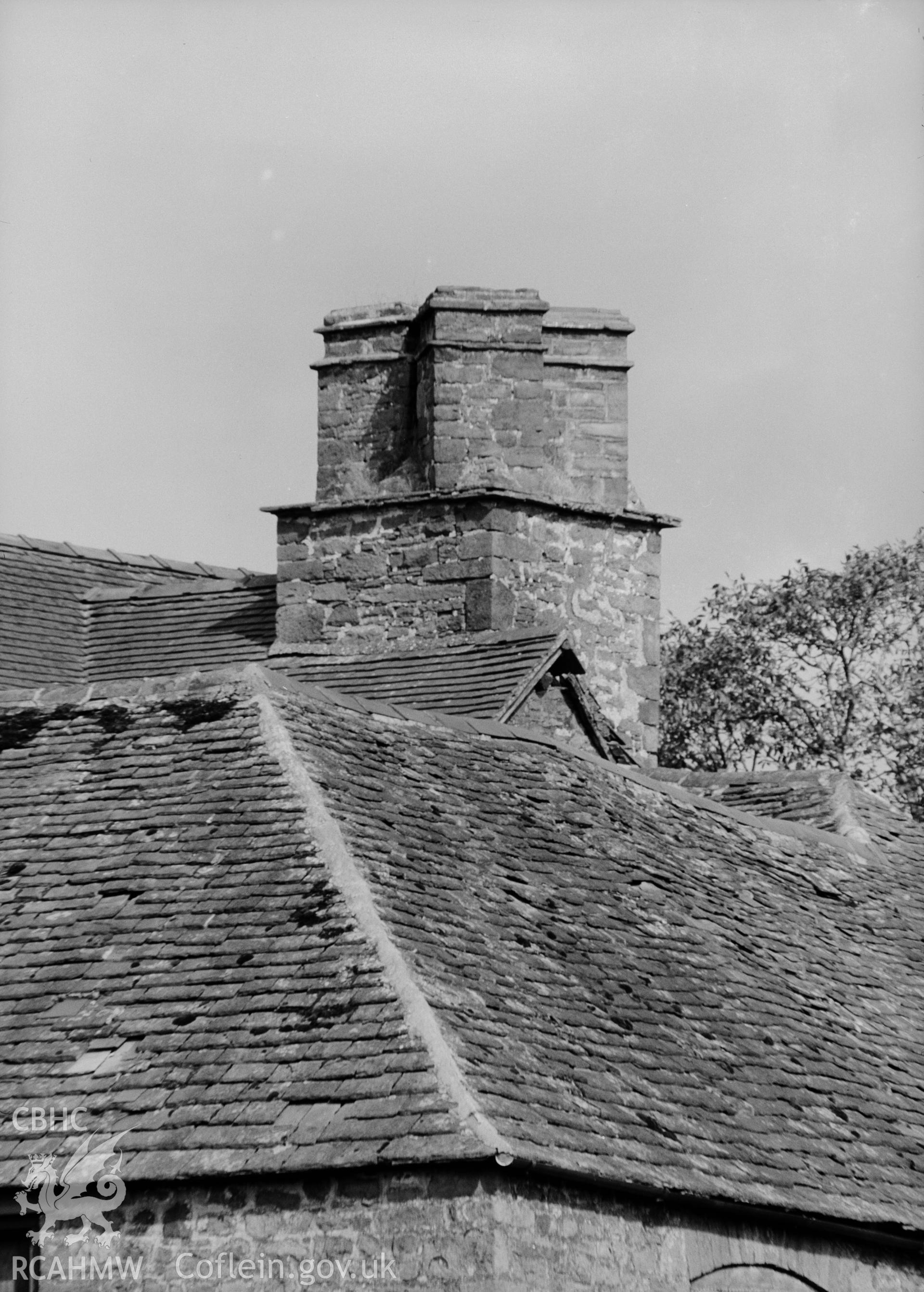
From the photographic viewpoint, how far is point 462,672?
16938 mm

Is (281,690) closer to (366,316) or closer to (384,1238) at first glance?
(384,1238)

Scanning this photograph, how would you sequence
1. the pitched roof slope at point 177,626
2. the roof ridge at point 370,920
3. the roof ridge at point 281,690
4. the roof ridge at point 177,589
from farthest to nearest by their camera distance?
the roof ridge at point 177,589
the pitched roof slope at point 177,626
the roof ridge at point 281,690
the roof ridge at point 370,920

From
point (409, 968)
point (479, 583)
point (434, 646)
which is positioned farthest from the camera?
point (479, 583)

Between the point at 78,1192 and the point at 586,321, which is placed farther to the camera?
the point at 586,321

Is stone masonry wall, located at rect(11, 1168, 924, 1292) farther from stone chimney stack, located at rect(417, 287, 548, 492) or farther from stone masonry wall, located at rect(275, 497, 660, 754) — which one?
stone chimney stack, located at rect(417, 287, 548, 492)

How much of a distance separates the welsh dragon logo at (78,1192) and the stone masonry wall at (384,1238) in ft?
0.18

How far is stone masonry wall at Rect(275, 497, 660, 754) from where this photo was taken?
1898 centimetres

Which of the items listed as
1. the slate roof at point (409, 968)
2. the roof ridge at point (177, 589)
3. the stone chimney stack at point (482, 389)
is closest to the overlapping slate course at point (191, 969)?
the slate roof at point (409, 968)

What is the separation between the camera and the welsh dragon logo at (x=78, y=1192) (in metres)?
8.52

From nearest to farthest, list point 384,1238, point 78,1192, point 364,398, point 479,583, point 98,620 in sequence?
point 384,1238, point 78,1192, point 479,583, point 364,398, point 98,620

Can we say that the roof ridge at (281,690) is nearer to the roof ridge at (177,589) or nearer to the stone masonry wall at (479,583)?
the stone masonry wall at (479,583)

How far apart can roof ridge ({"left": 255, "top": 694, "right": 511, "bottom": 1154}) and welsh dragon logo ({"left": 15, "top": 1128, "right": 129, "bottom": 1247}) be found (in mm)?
1343

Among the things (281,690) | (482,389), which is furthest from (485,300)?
(281,690)

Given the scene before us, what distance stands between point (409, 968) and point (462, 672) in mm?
7838
